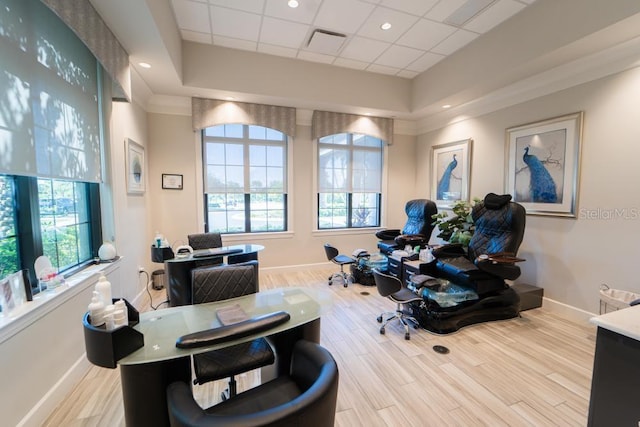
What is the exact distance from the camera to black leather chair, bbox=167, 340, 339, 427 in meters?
0.77

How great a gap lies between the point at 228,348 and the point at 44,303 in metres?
1.23

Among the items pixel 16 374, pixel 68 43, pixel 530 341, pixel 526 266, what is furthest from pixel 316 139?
pixel 16 374

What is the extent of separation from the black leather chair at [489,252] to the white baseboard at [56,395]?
3646mm

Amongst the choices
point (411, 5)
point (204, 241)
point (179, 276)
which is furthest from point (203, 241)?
point (411, 5)

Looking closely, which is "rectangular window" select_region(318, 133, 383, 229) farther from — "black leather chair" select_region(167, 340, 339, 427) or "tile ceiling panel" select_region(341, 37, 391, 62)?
"black leather chair" select_region(167, 340, 339, 427)

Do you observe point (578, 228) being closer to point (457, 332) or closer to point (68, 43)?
point (457, 332)

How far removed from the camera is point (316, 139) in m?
4.86

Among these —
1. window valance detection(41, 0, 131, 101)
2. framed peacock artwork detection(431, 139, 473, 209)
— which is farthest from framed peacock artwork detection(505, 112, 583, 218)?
window valance detection(41, 0, 131, 101)

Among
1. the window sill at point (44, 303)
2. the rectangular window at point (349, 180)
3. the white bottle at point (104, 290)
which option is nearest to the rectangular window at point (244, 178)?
the rectangular window at point (349, 180)

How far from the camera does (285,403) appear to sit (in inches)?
38.8

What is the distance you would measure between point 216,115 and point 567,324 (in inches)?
208

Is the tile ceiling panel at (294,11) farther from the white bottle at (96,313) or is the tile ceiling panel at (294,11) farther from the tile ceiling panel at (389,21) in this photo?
the white bottle at (96,313)

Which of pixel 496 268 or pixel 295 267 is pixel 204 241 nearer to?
pixel 295 267

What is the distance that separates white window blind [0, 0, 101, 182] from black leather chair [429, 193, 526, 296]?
3823mm
